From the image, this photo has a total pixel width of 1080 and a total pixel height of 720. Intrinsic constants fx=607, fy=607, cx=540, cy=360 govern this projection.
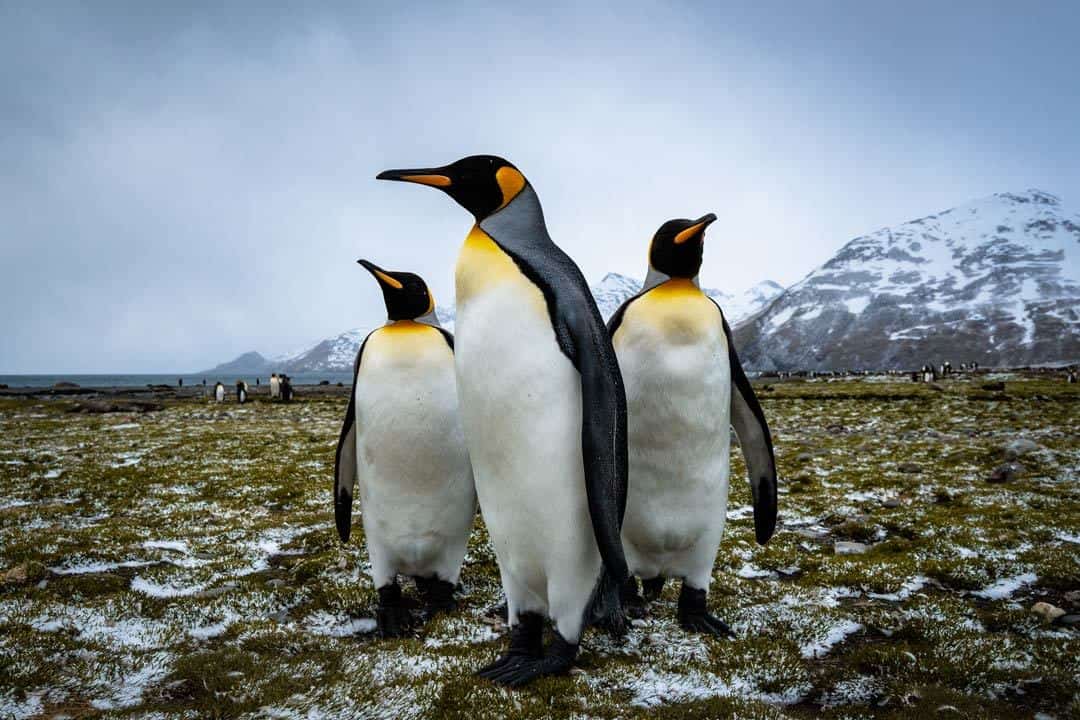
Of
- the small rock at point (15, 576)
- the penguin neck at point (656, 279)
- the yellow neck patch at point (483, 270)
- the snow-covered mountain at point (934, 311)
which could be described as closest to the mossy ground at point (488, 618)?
the small rock at point (15, 576)

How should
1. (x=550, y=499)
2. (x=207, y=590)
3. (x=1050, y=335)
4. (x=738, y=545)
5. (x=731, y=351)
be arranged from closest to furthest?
1. (x=550, y=499)
2. (x=731, y=351)
3. (x=207, y=590)
4. (x=738, y=545)
5. (x=1050, y=335)

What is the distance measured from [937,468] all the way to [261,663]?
1014 centimetres

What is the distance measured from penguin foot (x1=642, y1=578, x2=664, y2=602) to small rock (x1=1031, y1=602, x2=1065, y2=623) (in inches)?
98.8

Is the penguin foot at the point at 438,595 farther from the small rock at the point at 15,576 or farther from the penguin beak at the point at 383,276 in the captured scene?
the small rock at the point at 15,576

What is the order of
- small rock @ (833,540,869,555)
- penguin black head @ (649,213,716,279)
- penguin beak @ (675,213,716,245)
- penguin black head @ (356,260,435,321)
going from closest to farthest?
penguin beak @ (675,213,716,245) → penguin black head @ (649,213,716,279) → penguin black head @ (356,260,435,321) → small rock @ (833,540,869,555)

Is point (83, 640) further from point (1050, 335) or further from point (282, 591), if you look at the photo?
point (1050, 335)

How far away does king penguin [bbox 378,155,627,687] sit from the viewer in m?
3.18

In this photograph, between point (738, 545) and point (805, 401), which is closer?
point (738, 545)

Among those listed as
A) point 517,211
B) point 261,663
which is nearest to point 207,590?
point 261,663

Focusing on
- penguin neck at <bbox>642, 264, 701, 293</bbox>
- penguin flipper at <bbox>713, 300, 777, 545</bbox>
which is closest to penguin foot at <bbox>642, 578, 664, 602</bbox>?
penguin flipper at <bbox>713, 300, 777, 545</bbox>

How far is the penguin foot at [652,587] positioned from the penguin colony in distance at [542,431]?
0.02 m

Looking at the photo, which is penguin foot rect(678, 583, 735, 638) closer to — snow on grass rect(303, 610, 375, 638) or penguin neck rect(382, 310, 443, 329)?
snow on grass rect(303, 610, 375, 638)

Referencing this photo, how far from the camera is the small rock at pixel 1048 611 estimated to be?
403 cm

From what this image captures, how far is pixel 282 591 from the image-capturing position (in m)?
4.63
